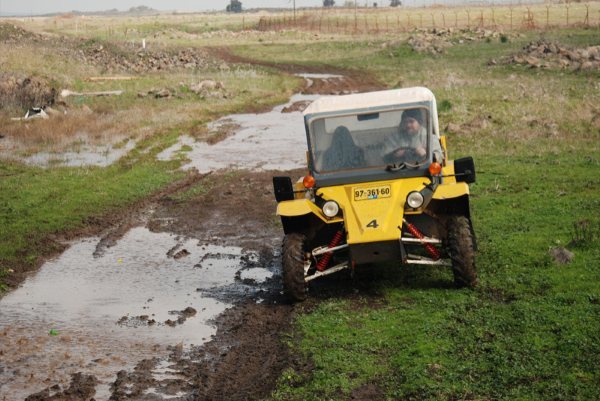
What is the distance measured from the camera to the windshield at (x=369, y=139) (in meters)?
12.1

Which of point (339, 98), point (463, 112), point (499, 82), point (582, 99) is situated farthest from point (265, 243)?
point (499, 82)

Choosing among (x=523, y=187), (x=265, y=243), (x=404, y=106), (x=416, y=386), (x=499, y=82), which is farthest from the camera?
(x=499, y=82)

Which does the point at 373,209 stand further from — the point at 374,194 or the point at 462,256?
the point at 462,256

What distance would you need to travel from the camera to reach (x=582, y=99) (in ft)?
97.9

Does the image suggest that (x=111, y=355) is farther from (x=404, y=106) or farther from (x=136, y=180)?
(x=136, y=180)

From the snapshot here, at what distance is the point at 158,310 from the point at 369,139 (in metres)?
3.68

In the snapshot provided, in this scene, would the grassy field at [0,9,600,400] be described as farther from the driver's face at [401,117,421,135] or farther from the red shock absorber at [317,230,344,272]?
the driver's face at [401,117,421,135]

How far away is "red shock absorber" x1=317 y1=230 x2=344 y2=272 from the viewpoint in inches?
456

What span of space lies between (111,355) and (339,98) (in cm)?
492

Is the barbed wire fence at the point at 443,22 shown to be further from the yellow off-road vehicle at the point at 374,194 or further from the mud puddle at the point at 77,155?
the yellow off-road vehicle at the point at 374,194

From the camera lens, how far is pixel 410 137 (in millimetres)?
12172

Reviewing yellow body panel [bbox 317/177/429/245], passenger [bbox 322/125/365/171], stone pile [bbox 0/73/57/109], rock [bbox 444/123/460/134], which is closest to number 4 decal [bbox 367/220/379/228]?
yellow body panel [bbox 317/177/429/245]

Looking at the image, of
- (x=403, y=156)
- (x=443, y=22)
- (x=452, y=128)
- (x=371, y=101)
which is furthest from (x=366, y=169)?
(x=443, y=22)

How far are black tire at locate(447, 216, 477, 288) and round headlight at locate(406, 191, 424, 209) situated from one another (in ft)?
1.82
